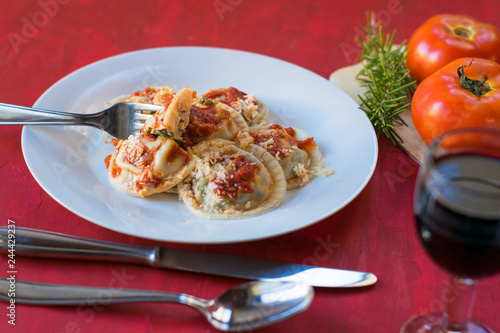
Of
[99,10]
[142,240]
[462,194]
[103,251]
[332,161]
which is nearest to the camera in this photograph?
[462,194]

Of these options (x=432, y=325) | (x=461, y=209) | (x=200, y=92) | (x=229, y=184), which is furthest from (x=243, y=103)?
(x=461, y=209)

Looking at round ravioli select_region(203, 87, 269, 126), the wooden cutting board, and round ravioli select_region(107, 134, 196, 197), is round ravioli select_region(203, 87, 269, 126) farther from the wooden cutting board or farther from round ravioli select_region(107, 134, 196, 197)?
the wooden cutting board

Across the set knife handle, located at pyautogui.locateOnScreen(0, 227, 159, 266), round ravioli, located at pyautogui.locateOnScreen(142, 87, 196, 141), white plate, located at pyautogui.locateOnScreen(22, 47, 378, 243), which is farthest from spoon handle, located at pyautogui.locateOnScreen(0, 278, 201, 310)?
round ravioli, located at pyautogui.locateOnScreen(142, 87, 196, 141)

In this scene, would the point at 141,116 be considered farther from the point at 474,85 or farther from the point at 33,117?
the point at 474,85

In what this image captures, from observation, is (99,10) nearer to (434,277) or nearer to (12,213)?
(12,213)

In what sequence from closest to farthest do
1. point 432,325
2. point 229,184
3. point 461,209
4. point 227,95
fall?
point 461,209, point 432,325, point 229,184, point 227,95

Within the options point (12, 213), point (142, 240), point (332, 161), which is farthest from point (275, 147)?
point (12, 213)
